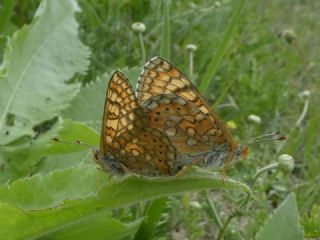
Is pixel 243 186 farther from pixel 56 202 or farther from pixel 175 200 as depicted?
pixel 175 200

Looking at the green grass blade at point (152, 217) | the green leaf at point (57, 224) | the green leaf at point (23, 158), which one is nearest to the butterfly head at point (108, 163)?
the green leaf at point (57, 224)

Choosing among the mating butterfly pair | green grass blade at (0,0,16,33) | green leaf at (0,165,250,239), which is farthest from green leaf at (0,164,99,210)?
Result: green grass blade at (0,0,16,33)

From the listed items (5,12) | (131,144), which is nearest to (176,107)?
(131,144)

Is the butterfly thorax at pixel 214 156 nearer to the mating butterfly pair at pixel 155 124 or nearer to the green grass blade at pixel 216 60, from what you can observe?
the mating butterfly pair at pixel 155 124

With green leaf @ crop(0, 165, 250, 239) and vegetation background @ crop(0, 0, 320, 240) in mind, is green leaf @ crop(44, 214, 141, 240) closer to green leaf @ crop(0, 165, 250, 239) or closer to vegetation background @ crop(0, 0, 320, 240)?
vegetation background @ crop(0, 0, 320, 240)

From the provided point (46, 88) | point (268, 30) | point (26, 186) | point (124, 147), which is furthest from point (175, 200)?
point (268, 30)

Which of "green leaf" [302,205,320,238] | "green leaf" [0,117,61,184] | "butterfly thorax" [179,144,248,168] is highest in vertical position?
"butterfly thorax" [179,144,248,168]
